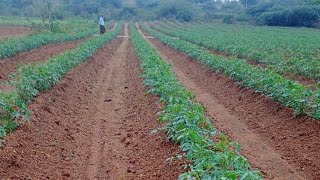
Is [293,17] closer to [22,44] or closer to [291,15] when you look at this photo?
[291,15]

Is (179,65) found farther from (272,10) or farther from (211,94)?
(272,10)

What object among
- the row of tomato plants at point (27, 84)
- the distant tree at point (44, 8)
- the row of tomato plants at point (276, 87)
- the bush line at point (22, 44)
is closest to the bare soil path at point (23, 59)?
the bush line at point (22, 44)

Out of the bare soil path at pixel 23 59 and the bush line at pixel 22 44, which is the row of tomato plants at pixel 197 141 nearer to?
the bare soil path at pixel 23 59

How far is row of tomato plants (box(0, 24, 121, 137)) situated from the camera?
7016mm

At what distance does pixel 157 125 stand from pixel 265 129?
92.8 inches

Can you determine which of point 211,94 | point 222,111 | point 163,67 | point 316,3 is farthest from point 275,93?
point 316,3

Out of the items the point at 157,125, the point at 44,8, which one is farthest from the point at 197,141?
the point at 44,8

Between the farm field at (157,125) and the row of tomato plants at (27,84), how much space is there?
0.03 meters

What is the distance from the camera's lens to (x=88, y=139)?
24.5ft

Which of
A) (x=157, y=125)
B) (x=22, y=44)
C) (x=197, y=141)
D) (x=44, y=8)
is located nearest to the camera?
(x=197, y=141)

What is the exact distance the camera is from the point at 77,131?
7859 millimetres

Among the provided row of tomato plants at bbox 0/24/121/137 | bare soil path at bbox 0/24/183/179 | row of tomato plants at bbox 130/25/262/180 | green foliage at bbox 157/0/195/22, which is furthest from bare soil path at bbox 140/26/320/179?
green foliage at bbox 157/0/195/22

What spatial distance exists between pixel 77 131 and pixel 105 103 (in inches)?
103

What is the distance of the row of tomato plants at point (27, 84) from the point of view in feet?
23.0
